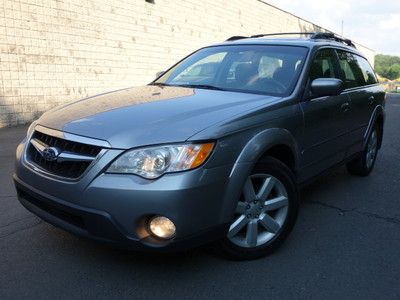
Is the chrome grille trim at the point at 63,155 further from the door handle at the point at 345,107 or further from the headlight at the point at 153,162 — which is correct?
the door handle at the point at 345,107

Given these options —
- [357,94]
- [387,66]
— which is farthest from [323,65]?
[387,66]

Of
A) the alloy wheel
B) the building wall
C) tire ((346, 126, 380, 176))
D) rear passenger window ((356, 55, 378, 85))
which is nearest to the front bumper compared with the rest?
the alloy wheel

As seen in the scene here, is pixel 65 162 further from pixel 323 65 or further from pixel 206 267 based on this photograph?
pixel 323 65

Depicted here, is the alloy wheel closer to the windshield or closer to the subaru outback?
the subaru outback

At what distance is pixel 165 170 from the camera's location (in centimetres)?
267

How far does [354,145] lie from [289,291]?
105 inches

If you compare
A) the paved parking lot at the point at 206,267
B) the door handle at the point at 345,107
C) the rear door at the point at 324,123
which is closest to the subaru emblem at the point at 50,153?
the paved parking lot at the point at 206,267

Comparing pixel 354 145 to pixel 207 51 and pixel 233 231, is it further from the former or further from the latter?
pixel 233 231

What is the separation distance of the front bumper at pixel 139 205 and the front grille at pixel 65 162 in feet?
0.22

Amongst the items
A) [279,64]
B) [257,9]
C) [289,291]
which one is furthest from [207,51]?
[257,9]

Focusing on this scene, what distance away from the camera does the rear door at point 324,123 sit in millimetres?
3891

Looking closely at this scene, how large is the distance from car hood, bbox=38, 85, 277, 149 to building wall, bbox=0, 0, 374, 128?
6.50 m

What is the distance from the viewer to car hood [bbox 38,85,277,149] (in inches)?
109

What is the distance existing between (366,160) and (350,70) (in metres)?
1.28
